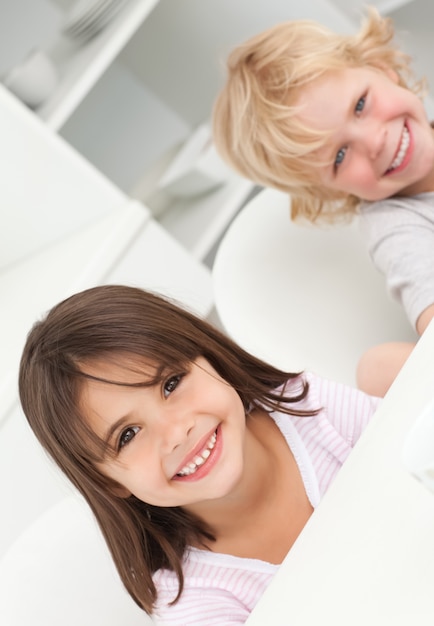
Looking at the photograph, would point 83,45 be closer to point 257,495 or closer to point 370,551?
point 257,495

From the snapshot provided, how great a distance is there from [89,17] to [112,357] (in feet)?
3.13

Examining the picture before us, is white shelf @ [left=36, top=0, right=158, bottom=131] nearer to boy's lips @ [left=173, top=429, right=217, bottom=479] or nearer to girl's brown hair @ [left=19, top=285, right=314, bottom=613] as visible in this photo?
girl's brown hair @ [left=19, top=285, right=314, bottom=613]

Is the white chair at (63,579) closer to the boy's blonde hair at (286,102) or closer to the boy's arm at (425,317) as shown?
the boy's arm at (425,317)

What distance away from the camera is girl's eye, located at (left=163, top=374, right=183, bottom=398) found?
2.13 feet

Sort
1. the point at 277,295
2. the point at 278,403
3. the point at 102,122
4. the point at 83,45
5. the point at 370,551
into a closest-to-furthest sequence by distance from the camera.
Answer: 1. the point at 370,551
2. the point at 278,403
3. the point at 277,295
4. the point at 83,45
5. the point at 102,122

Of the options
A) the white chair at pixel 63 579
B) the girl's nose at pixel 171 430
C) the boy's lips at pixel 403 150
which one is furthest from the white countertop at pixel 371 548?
the boy's lips at pixel 403 150

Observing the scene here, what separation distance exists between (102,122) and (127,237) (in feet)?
2.32

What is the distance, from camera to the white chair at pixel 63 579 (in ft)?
2.24

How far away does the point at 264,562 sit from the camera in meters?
0.77

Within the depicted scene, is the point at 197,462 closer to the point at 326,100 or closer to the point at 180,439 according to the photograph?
the point at 180,439

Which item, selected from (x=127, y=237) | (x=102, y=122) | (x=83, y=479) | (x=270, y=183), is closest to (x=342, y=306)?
(x=270, y=183)

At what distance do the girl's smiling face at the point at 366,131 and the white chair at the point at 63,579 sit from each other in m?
0.55

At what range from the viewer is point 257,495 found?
0.79 m

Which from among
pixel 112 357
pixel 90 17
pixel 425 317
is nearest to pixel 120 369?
pixel 112 357
